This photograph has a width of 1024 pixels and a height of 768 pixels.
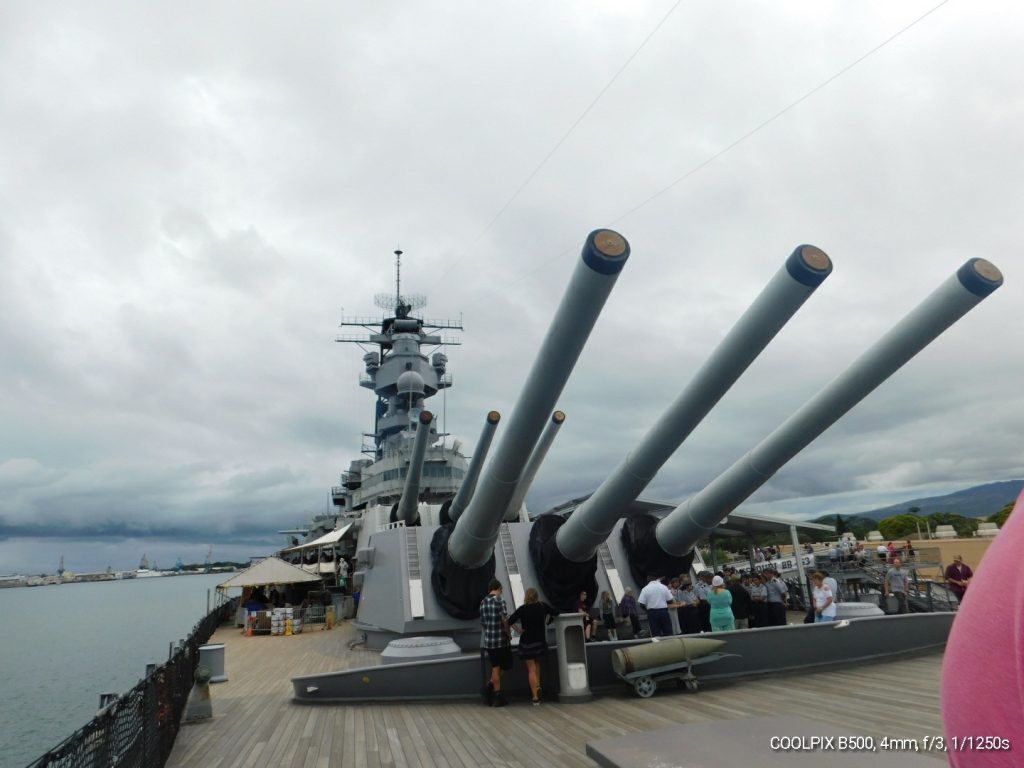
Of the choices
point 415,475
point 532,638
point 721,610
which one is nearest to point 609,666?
point 532,638

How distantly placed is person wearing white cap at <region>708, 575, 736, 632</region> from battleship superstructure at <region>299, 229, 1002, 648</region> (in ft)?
2.55

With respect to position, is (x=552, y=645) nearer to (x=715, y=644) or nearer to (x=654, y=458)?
(x=715, y=644)

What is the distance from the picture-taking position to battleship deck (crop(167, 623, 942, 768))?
459 cm

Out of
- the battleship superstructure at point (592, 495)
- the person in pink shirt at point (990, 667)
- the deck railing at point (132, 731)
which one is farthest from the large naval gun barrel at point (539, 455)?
the person in pink shirt at point (990, 667)

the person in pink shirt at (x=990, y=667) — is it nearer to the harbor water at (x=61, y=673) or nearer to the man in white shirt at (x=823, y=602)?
the man in white shirt at (x=823, y=602)

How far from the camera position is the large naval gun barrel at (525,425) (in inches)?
181

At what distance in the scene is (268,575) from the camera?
15281mm

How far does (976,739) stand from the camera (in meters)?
0.60

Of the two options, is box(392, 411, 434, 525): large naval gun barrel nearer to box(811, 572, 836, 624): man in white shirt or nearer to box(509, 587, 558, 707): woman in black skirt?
box(509, 587, 558, 707): woman in black skirt

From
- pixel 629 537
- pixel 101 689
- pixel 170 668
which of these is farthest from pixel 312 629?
pixel 170 668

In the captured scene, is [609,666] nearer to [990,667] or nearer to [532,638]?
[532,638]

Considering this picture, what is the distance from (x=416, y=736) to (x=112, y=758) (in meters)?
2.15

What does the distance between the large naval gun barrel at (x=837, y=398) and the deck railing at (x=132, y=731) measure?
5.49 metres

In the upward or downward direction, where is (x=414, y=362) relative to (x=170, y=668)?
upward
